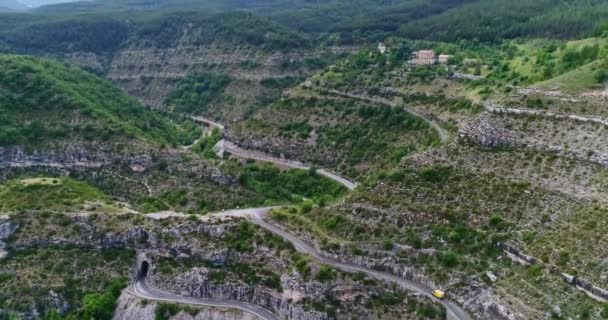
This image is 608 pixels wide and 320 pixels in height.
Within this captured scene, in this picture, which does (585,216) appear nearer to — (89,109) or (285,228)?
(285,228)

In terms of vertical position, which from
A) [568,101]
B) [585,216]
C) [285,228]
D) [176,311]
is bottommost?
[176,311]

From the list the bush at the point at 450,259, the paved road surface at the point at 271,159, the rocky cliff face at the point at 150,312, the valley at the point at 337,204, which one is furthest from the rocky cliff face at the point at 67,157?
the bush at the point at 450,259

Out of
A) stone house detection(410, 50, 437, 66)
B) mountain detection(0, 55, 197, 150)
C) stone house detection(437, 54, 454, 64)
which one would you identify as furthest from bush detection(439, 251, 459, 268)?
stone house detection(437, 54, 454, 64)

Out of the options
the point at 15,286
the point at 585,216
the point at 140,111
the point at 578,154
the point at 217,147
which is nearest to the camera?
the point at 585,216

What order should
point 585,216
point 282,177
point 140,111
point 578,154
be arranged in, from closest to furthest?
1. point 585,216
2. point 578,154
3. point 282,177
4. point 140,111

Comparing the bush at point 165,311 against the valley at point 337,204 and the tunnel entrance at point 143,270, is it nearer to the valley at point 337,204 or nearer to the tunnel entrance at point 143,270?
the valley at point 337,204

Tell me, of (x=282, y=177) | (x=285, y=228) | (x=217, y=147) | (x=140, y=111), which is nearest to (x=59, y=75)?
(x=140, y=111)

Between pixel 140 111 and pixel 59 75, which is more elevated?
pixel 59 75
